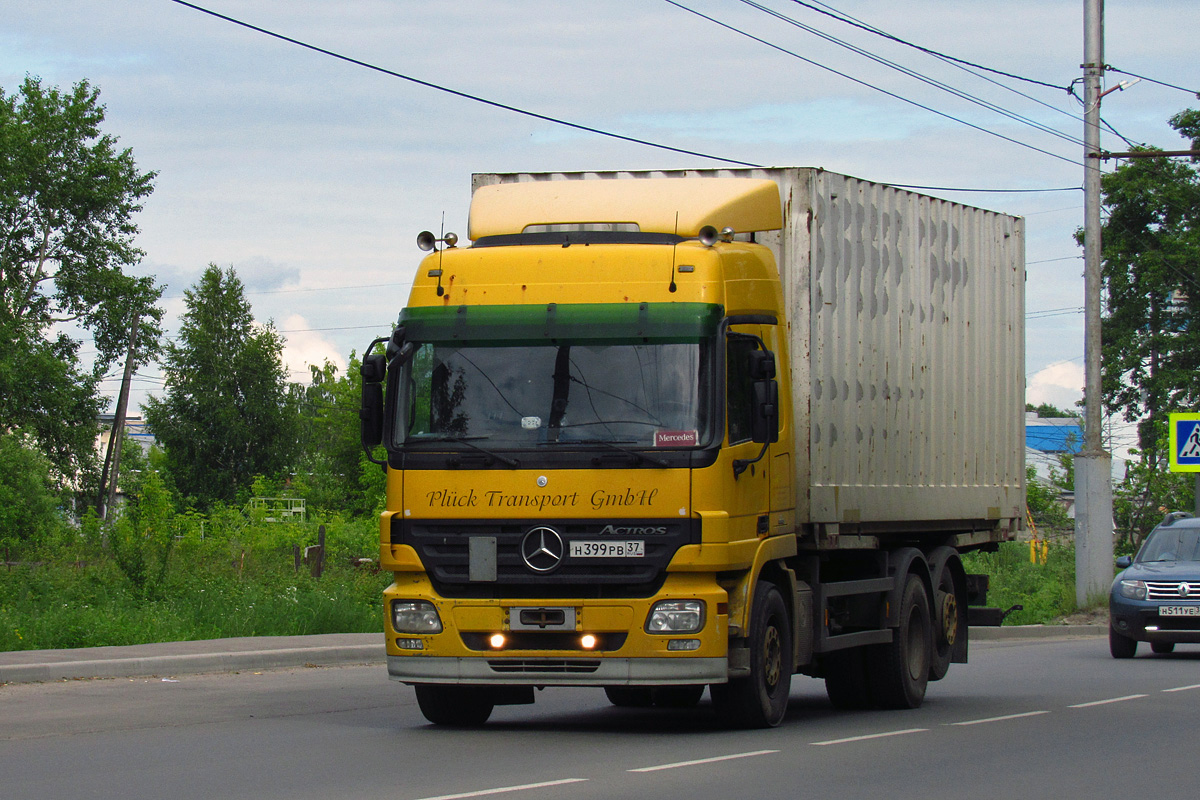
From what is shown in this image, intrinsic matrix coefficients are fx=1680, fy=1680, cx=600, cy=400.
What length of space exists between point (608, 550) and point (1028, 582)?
2199cm

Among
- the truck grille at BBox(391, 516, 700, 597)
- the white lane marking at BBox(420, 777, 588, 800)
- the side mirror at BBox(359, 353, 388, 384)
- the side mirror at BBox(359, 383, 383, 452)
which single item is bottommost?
the white lane marking at BBox(420, 777, 588, 800)

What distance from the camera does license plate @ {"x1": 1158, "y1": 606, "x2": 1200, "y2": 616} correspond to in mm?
19266

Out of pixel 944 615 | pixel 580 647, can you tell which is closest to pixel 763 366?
pixel 580 647

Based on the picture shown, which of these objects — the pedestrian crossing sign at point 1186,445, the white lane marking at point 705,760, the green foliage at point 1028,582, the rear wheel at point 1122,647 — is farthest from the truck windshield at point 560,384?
the pedestrian crossing sign at point 1186,445

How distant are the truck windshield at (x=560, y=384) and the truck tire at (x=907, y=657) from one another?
12.3ft

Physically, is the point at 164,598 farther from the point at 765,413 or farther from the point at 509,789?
the point at 509,789

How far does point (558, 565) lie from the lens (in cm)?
1042

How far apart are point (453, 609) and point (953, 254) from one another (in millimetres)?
6008

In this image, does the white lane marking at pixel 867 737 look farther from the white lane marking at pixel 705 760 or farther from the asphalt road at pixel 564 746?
the white lane marking at pixel 705 760

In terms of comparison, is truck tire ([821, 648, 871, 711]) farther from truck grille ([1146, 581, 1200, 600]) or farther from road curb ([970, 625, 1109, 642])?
road curb ([970, 625, 1109, 642])

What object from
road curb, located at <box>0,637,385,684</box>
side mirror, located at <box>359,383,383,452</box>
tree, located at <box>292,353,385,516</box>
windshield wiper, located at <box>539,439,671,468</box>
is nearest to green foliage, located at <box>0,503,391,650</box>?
road curb, located at <box>0,637,385,684</box>

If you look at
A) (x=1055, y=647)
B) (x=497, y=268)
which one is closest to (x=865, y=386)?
(x=497, y=268)

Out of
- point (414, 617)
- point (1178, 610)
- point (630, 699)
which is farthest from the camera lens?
point (1178, 610)

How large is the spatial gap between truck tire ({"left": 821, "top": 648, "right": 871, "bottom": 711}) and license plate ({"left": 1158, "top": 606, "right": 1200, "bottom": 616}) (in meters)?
7.21
